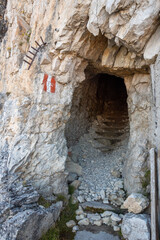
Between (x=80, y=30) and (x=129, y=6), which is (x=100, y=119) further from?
(x=129, y=6)

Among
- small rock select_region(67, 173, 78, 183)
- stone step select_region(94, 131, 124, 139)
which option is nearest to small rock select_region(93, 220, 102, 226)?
small rock select_region(67, 173, 78, 183)

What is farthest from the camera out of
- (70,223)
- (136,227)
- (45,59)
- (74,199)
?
(74,199)

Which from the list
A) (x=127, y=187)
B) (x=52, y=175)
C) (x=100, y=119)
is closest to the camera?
(x=52, y=175)

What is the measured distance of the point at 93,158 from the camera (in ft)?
29.7

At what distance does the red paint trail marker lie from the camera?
5.43 m

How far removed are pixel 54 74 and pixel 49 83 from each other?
372 mm

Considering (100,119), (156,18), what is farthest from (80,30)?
(100,119)

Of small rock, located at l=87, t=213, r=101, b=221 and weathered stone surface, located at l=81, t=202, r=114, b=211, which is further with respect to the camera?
weathered stone surface, located at l=81, t=202, r=114, b=211

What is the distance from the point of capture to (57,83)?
568 centimetres

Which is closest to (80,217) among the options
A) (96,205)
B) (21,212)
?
(96,205)

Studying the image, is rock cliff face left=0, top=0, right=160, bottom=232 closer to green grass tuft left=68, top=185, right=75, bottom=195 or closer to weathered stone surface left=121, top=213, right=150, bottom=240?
green grass tuft left=68, top=185, right=75, bottom=195

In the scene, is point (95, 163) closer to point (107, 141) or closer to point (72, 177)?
point (72, 177)

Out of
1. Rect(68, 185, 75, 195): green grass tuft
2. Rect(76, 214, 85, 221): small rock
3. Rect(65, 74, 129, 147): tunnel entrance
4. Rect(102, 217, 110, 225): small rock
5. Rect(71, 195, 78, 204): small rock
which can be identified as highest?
Rect(65, 74, 129, 147): tunnel entrance

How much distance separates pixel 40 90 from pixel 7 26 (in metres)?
4.82
